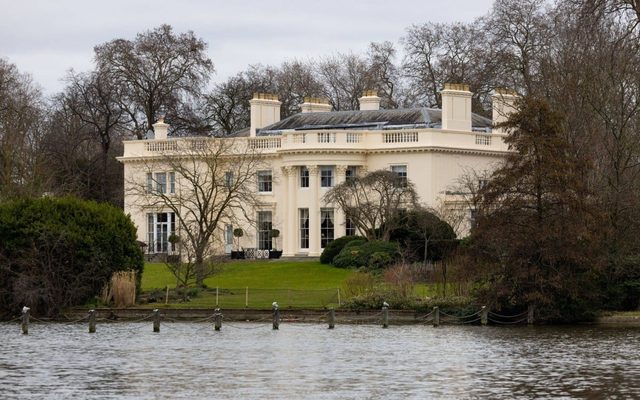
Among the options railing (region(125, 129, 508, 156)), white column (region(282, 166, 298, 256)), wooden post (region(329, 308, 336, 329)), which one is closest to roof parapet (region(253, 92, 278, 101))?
railing (region(125, 129, 508, 156))

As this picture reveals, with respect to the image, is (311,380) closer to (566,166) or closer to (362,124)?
(566,166)

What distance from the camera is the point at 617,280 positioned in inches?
2237

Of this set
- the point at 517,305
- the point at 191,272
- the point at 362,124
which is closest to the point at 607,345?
the point at 517,305

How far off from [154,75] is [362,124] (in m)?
21.9

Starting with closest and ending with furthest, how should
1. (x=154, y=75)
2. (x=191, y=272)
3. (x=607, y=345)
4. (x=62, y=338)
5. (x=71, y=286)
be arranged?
(x=607, y=345)
(x=62, y=338)
(x=71, y=286)
(x=191, y=272)
(x=154, y=75)

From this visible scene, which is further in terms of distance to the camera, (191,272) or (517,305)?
(191,272)

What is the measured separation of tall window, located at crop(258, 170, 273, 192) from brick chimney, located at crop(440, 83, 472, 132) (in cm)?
1029

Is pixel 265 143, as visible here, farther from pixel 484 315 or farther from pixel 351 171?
pixel 484 315

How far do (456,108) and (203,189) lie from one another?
45.7 feet

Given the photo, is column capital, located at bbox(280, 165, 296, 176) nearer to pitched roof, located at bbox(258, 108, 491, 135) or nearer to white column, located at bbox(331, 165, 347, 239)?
white column, located at bbox(331, 165, 347, 239)

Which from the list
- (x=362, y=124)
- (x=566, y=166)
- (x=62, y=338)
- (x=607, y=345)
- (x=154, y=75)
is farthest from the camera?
(x=154, y=75)

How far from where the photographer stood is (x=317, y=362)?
136 feet

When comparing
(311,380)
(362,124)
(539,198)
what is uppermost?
(362,124)

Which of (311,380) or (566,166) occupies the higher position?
(566,166)
